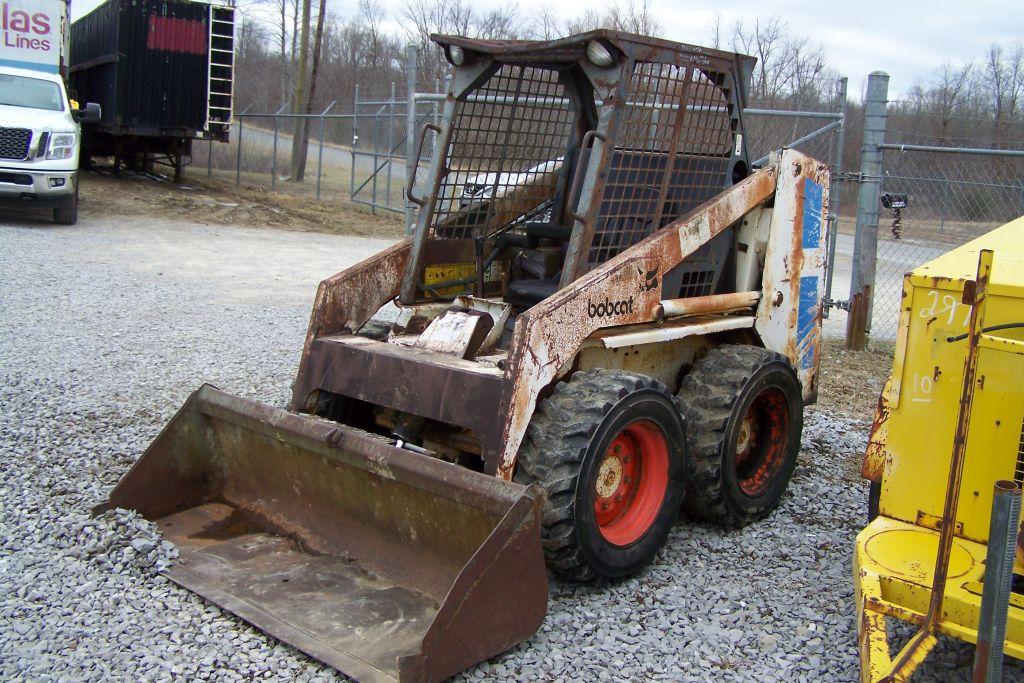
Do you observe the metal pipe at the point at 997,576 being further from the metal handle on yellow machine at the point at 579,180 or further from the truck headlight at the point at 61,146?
the truck headlight at the point at 61,146

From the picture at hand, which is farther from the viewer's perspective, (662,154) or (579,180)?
(662,154)

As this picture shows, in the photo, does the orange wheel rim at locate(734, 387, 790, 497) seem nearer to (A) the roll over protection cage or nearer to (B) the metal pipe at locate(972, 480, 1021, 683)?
(A) the roll over protection cage

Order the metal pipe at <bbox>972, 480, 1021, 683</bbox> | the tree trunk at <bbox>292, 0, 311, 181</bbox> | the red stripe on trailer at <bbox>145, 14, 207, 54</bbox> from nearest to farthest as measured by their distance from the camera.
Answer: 1. the metal pipe at <bbox>972, 480, 1021, 683</bbox>
2. the red stripe on trailer at <bbox>145, 14, 207, 54</bbox>
3. the tree trunk at <bbox>292, 0, 311, 181</bbox>

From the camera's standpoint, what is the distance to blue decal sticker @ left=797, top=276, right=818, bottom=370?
5.74 metres

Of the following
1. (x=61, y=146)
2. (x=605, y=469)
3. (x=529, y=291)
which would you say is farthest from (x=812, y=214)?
(x=61, y=146)

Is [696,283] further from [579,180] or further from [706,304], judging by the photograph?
[579,180]

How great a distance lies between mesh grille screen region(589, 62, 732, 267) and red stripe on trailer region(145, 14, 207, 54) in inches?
651

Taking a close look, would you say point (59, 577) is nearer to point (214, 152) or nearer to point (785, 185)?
point (785, 185)

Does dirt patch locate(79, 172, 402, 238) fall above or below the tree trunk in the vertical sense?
below

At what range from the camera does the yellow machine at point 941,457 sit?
3134 mm

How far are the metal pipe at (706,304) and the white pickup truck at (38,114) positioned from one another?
12.1 m

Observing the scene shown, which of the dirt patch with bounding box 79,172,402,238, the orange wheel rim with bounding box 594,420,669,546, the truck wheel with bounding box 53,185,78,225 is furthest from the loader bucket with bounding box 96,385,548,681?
the dirt patch with bounding box 79,172,402,238

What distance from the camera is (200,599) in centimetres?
406

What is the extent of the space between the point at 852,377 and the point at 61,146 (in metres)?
11.7
